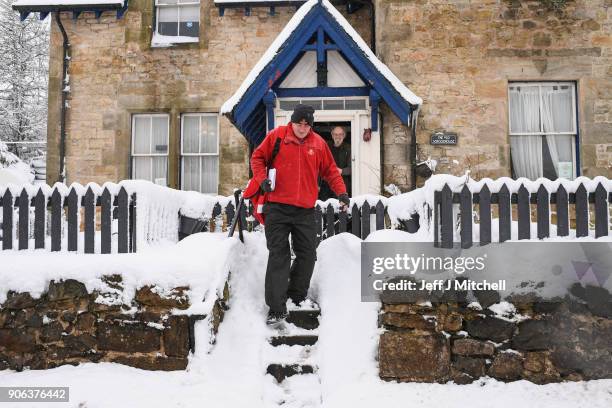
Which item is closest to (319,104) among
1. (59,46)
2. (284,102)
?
(284,102)

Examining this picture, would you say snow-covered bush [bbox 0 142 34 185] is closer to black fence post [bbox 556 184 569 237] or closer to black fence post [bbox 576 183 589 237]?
black fence post [bbox 556 184 569 237]

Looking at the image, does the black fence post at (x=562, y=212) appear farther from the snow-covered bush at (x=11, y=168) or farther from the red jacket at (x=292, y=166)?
the snow-covered bush at (x=11, y=168)

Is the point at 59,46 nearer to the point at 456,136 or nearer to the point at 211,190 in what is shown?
the point at 211,190

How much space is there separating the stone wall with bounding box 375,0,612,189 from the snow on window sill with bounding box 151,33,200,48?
440cm

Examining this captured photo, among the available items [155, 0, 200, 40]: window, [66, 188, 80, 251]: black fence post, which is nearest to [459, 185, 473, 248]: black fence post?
[66, 188, 80, 251]: black fence post

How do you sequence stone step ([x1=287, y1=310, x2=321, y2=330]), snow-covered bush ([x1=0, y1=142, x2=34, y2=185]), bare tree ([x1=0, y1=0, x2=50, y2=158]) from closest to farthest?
stone step ([x1=287, y1=310, x2=321, y2=330]) < snow-covered bush ([x1=0, y1=142, x2=34, y2=185]) < bare tree ([x1=0, y1=0, x2=50, y2=158])

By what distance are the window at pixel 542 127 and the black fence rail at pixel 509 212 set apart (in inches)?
210

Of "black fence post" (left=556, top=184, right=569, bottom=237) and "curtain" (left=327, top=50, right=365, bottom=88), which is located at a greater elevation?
"curtain" (left=327, top=50, right=365, bottom=88)

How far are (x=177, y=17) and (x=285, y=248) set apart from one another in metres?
8.45

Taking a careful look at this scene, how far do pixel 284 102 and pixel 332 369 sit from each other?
574 cm

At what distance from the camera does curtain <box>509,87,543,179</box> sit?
32.5 feet

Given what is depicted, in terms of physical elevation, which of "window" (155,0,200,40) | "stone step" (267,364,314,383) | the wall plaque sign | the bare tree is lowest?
"stone step" (267,364,314,383)

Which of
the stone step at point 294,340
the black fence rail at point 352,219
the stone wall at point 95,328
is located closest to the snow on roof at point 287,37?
the black fence rail at point 352,219

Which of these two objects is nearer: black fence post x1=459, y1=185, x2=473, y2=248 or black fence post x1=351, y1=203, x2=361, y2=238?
black fence post x1=459, y1=185, x2=473, y2=248
